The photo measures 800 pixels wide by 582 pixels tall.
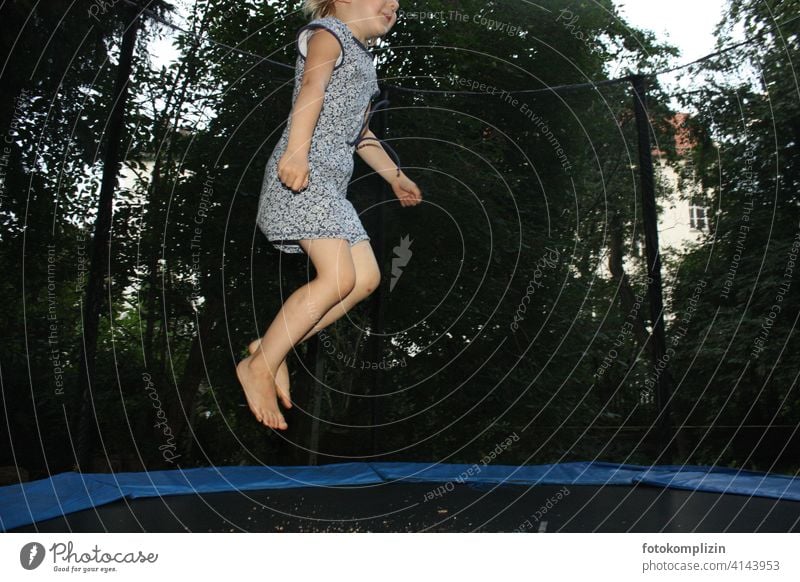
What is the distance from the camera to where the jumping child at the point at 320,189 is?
6.31 feet

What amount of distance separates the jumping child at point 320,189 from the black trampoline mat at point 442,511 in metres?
1.02

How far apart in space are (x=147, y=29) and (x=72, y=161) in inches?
28.2

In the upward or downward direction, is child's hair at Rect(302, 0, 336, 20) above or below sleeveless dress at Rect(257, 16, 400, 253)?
above

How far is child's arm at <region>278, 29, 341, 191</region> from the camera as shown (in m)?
1.83

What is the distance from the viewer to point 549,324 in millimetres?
5348

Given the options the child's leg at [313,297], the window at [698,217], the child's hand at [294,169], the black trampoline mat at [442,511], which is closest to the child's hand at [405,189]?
the child's leg at [313,297]

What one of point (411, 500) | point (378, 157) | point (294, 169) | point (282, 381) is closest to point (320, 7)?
point (378, 157)

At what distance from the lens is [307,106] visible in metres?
1.89

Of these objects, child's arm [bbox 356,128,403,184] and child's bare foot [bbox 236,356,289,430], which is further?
child's arm [bbox 356,128,403,184]

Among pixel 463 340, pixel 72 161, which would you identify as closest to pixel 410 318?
pixel 463 340

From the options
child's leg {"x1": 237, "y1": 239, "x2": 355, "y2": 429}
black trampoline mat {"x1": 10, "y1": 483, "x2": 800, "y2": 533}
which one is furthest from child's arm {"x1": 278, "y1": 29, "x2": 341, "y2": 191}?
black trampoline mat {"x1": 10, "y1": 483, "x2": 800, "y2": 533}

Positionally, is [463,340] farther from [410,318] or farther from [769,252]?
[769,252]

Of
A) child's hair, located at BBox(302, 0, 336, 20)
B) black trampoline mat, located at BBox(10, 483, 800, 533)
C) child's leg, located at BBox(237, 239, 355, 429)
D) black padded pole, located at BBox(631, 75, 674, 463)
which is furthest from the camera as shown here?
black padded pole, located at BBox(631, 75, 674, 463)

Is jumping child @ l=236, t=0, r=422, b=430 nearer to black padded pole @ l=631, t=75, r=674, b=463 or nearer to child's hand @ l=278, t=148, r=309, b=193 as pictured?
child's hand @ l=278, t=148, r=309, b=193
